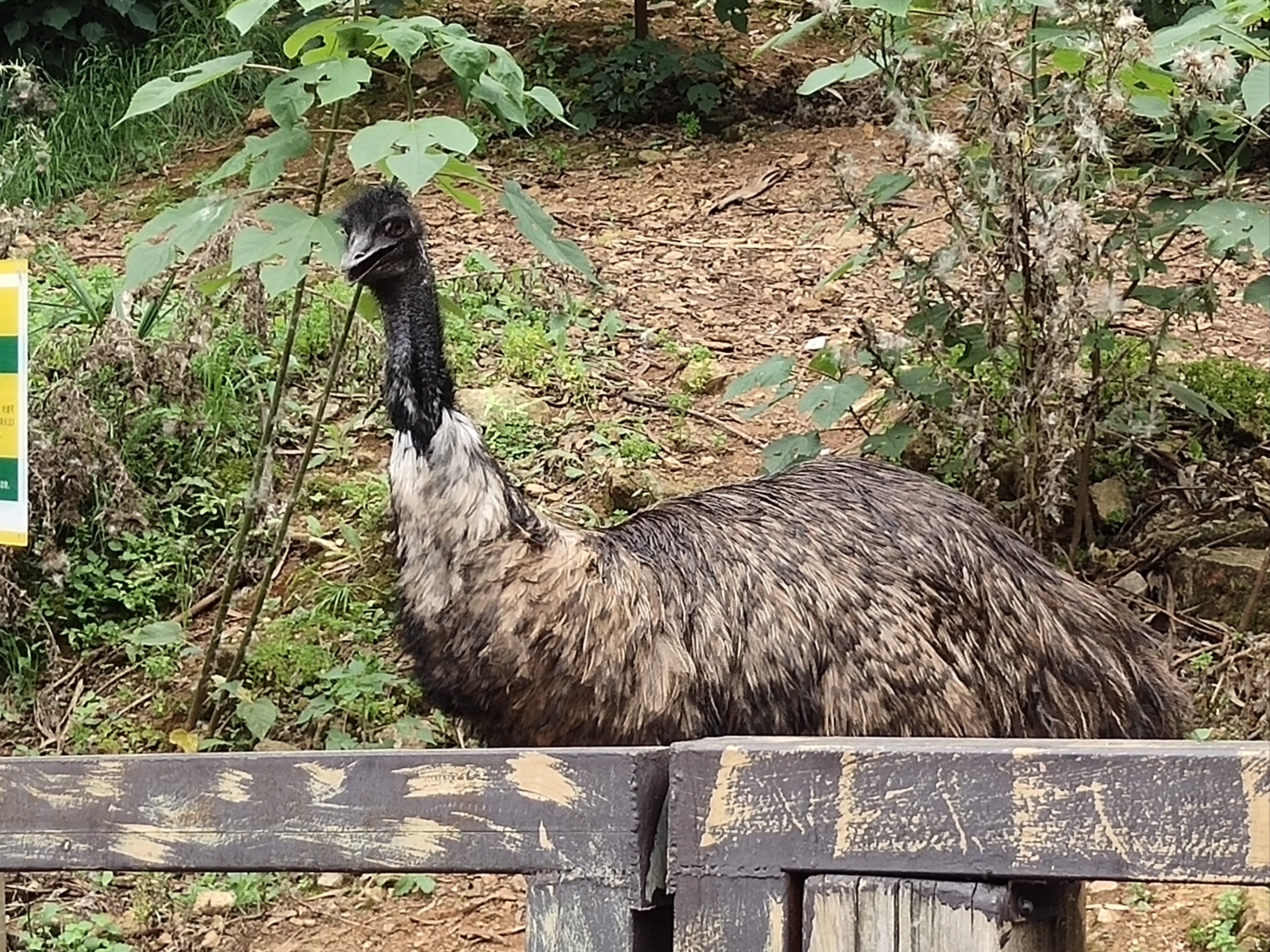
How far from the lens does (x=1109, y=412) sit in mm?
4566

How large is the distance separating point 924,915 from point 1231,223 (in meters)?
2.47

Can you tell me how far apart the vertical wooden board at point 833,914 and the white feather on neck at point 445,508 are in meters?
1.69

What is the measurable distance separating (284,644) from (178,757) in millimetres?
2701

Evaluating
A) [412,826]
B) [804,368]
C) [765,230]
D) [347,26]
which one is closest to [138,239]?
[347,26]

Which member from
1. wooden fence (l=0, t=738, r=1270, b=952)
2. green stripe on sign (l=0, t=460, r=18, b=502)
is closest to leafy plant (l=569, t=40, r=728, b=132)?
green stripe on sign (l=0, t=460, r=18, b=502)

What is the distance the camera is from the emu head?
3.43 meters

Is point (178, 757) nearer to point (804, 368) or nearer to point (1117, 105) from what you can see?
point (1117, 105)

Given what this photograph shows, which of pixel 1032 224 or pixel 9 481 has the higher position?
pixel 9 481

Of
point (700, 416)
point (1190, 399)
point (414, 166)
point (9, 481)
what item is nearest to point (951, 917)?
point (414, 166)

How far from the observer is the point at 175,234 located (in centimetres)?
330

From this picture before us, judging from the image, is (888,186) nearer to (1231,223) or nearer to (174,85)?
(1231,223)

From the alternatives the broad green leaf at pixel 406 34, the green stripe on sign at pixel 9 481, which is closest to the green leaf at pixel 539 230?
the broad green leaf at pixel 406 34

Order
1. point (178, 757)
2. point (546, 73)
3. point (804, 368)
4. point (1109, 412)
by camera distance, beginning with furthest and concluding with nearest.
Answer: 1. point (546, 73)
2. point (804, 368)
3. point (1109, 412)
4. point (178, 757)

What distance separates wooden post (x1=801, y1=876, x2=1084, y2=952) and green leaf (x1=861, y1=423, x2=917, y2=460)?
8.97 feet
